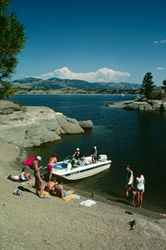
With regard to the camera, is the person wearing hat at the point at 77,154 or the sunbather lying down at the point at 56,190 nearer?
the sunbather lying down at the point at 56,190

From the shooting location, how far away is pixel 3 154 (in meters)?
19.1

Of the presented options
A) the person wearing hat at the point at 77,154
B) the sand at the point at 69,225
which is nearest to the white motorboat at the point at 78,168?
the person wearing hat at the point at 77,154

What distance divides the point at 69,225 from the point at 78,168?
788cm

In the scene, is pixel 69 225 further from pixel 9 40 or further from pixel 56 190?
pixel 9 40

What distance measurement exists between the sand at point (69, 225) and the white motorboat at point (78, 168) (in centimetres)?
394

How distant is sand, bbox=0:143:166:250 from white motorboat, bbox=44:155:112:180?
3.94 m

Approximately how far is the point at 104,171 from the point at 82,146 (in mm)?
8359

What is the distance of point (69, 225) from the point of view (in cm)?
797

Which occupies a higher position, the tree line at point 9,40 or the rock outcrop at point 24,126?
the tree line at point 9,40

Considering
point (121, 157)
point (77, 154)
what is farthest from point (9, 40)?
point (121, 157)

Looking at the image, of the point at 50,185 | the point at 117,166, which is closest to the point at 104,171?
the point at 117,166

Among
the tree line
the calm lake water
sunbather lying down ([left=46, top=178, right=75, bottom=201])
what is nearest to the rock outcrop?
the calm lake water

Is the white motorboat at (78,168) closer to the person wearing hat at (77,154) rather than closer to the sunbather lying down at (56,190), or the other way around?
the person wearing hat at (77,154)

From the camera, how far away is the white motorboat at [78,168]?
1513 cm
